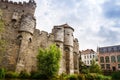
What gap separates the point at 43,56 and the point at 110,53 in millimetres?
36264

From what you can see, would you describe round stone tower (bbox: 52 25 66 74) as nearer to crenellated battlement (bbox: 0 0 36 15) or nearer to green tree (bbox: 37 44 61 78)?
crenellated battlement (bbox: 0 0 36 15)

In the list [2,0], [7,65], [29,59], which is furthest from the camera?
[2,0]

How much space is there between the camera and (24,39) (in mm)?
24297

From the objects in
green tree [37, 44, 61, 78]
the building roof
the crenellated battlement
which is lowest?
green tree [37, 44, 61, 78]

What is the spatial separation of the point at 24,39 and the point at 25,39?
0.16m

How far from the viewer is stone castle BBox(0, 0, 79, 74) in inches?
922

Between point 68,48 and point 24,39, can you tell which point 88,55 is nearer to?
point 68,48

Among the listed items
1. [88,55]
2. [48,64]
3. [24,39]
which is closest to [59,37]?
[24,39]

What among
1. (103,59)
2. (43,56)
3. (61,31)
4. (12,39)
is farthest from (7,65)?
(103,59)

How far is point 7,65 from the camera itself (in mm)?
23000

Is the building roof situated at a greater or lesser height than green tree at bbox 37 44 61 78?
greater

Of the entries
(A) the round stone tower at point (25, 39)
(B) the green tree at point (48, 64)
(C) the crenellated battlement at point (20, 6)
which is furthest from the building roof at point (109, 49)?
(B) the green tree at point (48, 64)

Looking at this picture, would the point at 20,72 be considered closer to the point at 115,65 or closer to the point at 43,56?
the point at 43,56

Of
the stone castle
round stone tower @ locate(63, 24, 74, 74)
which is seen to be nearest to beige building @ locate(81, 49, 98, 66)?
round stone tower @ locate(63, 24, 74, 74)
